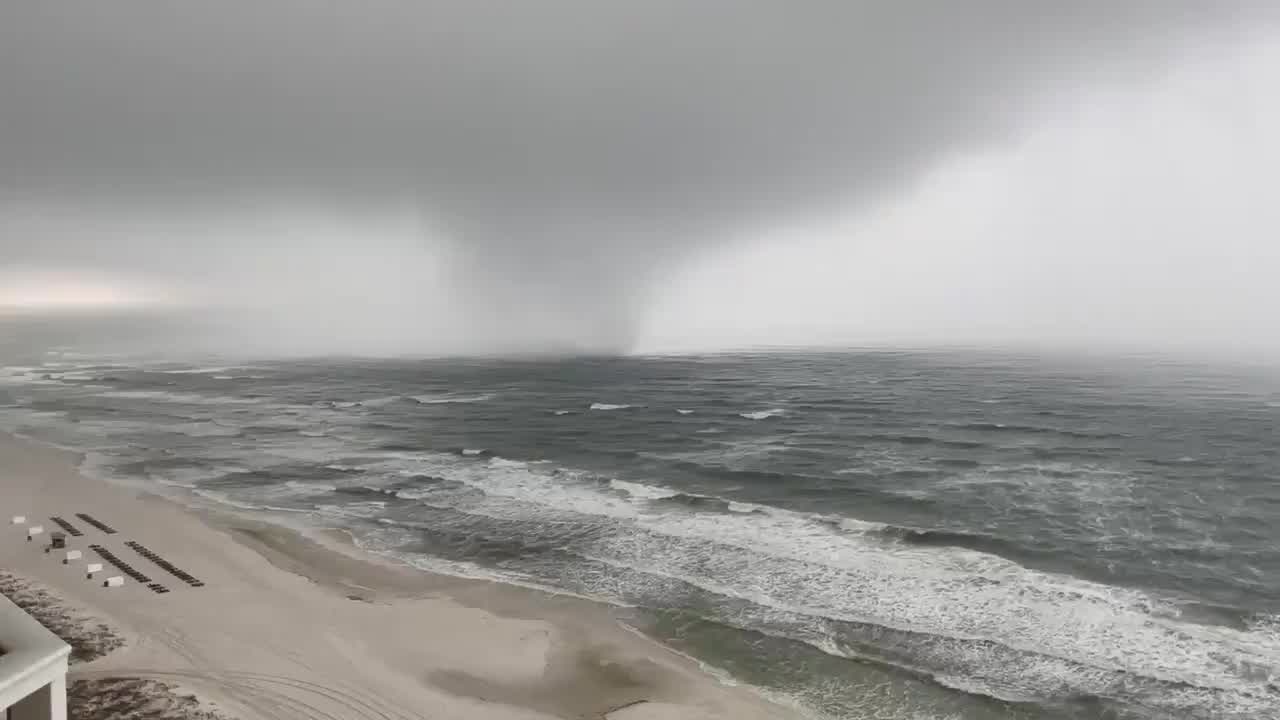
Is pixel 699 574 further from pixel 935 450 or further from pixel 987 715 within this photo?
pixel 935 450

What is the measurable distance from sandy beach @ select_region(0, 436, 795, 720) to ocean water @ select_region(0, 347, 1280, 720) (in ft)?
5.68

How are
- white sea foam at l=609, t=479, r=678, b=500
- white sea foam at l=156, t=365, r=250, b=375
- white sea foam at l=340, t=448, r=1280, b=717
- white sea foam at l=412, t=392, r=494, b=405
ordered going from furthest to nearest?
1. white sea foam at l=156, t=365, r=250, b=375
2. white sea foam at l=412, t=392, r=494, b=405
3. white sea foam at l=609, t=479, r=678, b=500
4. white sea foam at l=340, t=448, r=1280, b=717

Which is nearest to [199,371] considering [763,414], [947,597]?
[763,414]

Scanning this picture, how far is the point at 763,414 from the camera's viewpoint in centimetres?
7350

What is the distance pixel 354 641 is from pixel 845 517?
23.9m

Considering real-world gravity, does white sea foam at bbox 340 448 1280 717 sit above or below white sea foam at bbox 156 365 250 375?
below

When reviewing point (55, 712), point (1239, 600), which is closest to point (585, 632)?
point (55, 712)

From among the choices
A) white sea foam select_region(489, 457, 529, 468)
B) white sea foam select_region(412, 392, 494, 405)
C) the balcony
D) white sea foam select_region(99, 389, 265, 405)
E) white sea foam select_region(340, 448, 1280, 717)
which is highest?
the balcony

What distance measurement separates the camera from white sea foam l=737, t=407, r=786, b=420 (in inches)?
2793

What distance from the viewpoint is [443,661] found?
18.0 meters

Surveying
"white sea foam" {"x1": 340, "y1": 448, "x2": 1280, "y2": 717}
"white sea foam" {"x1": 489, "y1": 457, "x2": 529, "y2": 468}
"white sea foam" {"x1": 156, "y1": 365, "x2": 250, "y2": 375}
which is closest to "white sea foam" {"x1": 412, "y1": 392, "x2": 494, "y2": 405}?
"white sea foam" {"x1": 489, "y1": 457, "x2": 529, "y2": 468}

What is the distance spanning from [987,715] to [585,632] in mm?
11227

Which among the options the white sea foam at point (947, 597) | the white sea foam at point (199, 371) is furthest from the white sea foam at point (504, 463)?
the white sea foam at point (199, 371)

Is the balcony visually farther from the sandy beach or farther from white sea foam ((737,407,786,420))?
white sea foam ((737,407,786,420))
